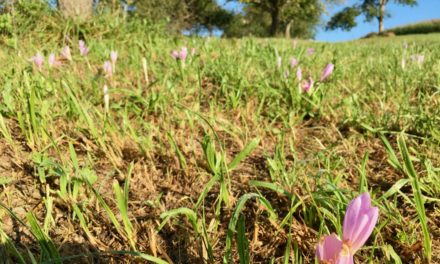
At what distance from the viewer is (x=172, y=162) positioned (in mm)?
2033

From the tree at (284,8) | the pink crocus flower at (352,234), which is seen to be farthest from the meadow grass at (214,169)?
the tree at (284,8)

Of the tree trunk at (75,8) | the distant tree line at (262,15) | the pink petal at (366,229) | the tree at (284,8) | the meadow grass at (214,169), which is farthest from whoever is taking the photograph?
the tree at (284,8)

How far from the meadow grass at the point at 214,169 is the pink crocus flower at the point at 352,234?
10.6 inches

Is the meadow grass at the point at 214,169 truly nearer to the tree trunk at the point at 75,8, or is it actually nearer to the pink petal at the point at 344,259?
the pink petal at the point at 344,259

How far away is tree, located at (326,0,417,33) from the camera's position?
1811 inches

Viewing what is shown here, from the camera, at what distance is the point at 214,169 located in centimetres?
177

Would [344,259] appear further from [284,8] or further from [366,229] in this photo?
[284,8]

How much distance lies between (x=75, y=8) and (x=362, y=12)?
47.5 metres

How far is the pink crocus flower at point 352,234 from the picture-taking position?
0.82m

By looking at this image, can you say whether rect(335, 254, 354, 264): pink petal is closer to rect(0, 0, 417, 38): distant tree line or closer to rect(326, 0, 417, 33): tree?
rect(0, 0, 417, 38): distant tree line

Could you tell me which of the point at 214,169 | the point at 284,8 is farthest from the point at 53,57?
the point at 284,8

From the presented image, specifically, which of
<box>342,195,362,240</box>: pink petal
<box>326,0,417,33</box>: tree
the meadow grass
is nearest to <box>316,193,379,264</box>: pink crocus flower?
<box>342,195,362,240</box>: pink petal

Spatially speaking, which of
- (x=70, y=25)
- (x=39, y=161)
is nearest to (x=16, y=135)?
(x=39, y=161)

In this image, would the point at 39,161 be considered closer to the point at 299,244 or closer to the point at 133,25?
the point at 299,244
